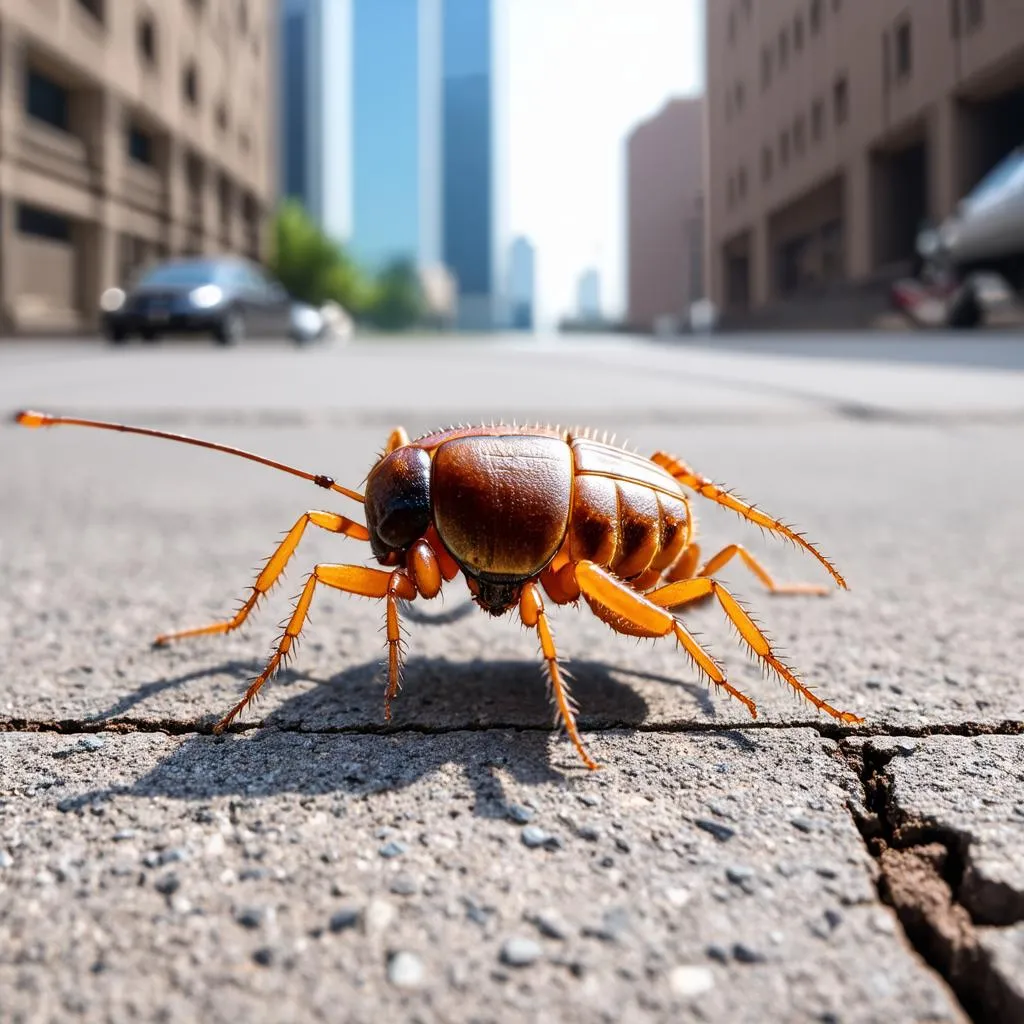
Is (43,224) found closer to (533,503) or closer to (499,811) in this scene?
(533,503)

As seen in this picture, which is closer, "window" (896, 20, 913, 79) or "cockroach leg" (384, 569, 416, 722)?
"cockroach leg" (384, 569, 416, 722)

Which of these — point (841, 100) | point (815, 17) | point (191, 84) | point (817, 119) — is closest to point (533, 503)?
point (841, 100)

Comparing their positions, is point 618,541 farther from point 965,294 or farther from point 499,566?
point 965,294

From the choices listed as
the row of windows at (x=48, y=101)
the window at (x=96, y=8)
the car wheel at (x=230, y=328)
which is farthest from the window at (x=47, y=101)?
the car wheel at (x=230, y=328)

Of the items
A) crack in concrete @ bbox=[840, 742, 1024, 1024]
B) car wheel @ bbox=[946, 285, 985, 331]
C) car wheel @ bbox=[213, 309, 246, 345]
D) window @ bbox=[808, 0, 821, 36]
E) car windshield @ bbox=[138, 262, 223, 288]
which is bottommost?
crack in concrete @ bbox=[840, 742, 1024, 1024]

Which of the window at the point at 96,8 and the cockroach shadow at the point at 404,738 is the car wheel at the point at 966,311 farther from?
the window at the point at 96,8

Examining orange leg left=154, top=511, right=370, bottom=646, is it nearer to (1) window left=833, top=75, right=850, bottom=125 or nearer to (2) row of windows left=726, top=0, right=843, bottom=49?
(1) window left=833, top=75, right=850, bottom=125

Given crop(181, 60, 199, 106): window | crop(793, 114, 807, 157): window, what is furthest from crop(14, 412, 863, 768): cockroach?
crop(793, 114, 807, 157): window

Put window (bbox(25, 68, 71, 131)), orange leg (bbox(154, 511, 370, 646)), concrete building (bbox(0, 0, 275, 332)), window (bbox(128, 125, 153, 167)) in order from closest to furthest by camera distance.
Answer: orange leg (bbox(154, 511, 370, 646))
concrete building (bbox(0, 0, 275, 332))
window (bbox(25, 68, 71, 131))
window (bbox(128, 125, 153, 167))
